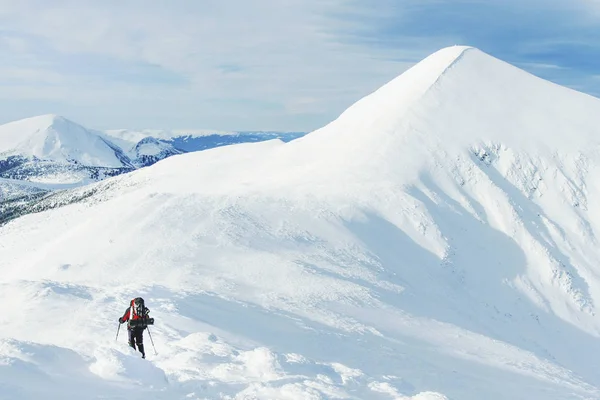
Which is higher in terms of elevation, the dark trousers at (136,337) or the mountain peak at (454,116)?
the mountain peak at (454,116)

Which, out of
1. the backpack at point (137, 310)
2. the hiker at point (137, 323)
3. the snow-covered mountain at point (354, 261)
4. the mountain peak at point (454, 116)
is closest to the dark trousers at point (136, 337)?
the hiker at point (137, 323)

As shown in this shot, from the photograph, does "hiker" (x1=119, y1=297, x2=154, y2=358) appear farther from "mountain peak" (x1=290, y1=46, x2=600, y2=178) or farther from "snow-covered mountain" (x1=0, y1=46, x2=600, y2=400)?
"mountain peak" (x1=290, y1=46, x2=600, y2=178)

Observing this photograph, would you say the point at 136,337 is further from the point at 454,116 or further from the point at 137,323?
the point at 454,116

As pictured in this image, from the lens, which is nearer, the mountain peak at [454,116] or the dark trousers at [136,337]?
the dark trousers at [136,337]

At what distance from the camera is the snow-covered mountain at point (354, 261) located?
15.5 meters

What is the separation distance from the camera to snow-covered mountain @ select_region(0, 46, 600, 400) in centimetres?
1548

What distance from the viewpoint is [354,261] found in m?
38.3

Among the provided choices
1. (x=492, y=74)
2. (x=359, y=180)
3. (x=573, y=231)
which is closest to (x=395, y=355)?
(x=359, y=180)

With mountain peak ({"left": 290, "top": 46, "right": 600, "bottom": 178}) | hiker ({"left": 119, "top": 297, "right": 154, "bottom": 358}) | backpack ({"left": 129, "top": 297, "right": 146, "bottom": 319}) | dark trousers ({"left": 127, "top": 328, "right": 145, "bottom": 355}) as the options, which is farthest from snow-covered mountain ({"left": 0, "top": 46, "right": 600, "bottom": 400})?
backpack ({"left": 129, "top": 297, "right": 146, "bottom": 319})

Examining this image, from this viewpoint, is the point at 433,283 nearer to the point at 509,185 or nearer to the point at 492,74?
the point at 509,185

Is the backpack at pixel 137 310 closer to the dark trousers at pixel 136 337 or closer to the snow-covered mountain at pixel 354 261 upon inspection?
the dark trousers at pixel 136 337

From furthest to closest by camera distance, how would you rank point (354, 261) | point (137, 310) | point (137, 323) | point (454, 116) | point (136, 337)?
point (454, 116) → point (354, 261) → point (137, 310) → point (136, 337) → point (137, 323)

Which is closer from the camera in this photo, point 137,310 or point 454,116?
point 137,310

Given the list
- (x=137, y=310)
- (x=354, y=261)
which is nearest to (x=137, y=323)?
(x=137, y=310)
